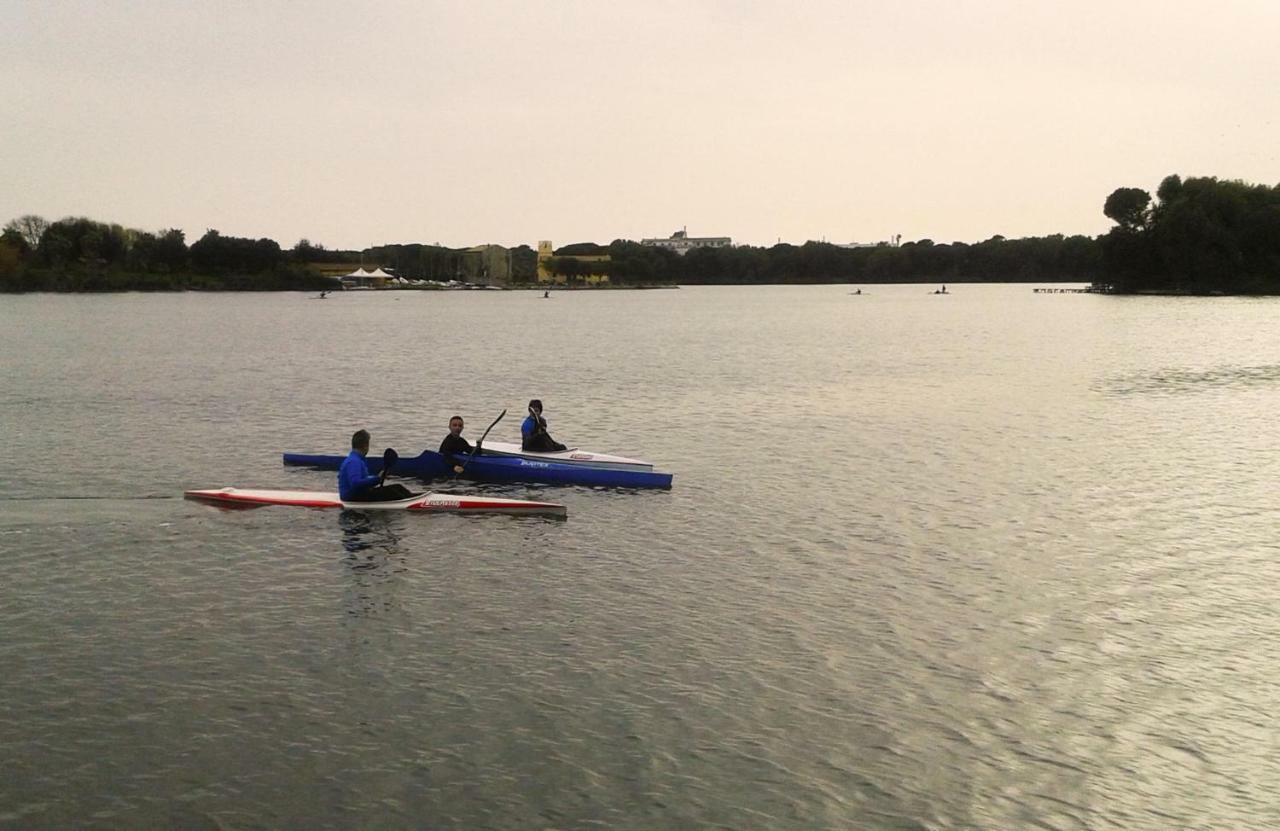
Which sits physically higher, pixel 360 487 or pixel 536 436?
pixel 536 436

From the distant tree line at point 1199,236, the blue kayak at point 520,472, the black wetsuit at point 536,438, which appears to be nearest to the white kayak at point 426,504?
the blue kayak at point 520,472

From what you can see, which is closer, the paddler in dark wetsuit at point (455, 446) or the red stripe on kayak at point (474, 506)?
the red stripe on kayak at point (474, 506)

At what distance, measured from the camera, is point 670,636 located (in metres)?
16.2

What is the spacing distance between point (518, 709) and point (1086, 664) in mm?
7848

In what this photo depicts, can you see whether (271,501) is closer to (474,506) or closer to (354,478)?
(354,478)

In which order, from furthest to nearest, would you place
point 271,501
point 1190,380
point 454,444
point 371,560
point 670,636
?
point 1190,380 < point 454,444 < point 271,501 < point 371,560 < point 670,636

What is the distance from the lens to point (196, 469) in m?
29.2

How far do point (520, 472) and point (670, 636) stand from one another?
448 inches

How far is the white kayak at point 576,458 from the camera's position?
2697cm

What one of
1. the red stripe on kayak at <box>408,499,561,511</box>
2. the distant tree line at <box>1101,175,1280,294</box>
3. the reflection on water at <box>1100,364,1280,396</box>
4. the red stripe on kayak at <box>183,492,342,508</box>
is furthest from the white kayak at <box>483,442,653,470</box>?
the distant tree line at <box>1101,175,1280,294</box>

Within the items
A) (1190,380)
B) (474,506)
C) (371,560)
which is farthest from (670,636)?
(1190,380)

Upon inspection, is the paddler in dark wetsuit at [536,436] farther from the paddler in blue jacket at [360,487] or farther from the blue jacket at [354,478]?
the blue jacket at [354,478]

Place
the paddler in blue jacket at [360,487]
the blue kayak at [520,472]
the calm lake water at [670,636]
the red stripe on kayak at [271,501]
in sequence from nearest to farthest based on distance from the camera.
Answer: the calm lake water at [670,636]
the paddler in blue jacket at [360,487]
the red stripe on kayak at [271,501]
the blue kayak at [520,472]

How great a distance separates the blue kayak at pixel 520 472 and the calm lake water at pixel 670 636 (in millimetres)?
555
